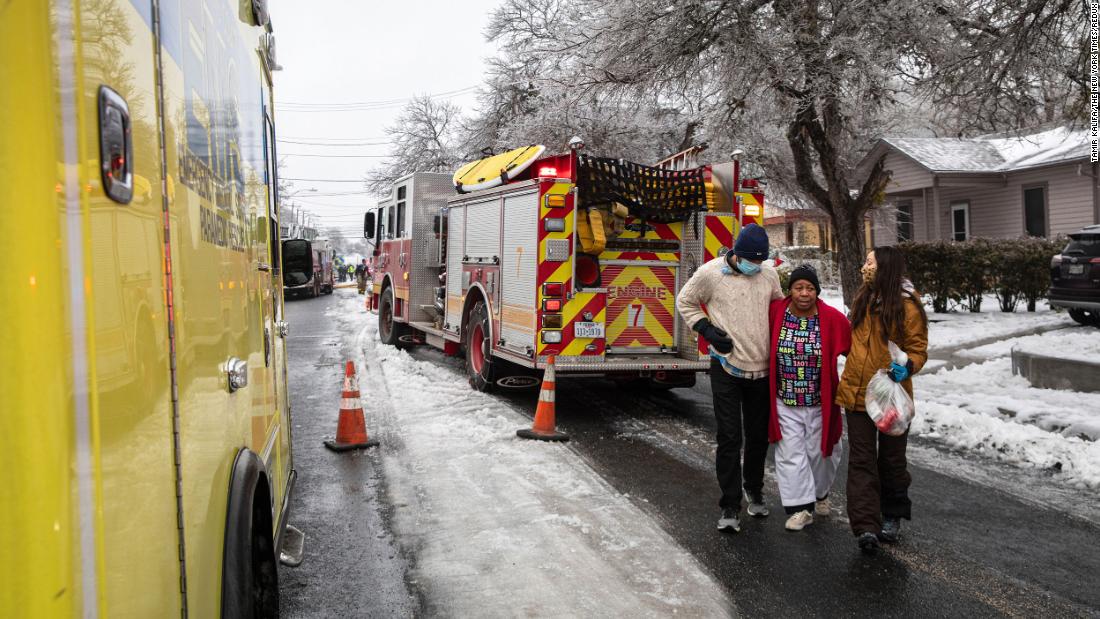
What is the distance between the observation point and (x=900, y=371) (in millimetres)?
4859

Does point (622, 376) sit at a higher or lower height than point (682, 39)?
lower

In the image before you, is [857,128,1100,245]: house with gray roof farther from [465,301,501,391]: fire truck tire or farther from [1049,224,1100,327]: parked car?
[465,301,501,391]: fire truck tire

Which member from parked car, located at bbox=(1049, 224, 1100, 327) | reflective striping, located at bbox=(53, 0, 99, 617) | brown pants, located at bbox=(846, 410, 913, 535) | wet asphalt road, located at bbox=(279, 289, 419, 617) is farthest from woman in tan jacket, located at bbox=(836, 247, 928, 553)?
parked car, located at bbox=(1049, 224, 1100, 327)

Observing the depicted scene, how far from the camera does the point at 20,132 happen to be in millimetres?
1333

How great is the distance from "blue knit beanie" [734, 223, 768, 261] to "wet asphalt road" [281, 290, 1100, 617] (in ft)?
5.48

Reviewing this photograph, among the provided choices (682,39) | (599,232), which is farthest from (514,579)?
(682,39)

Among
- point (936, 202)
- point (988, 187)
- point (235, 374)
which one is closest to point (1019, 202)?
point (988, 187)

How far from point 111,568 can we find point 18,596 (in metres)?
0.20

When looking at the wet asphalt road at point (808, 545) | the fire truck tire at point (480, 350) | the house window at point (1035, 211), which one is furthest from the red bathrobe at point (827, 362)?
the house window at point (1035, 211)

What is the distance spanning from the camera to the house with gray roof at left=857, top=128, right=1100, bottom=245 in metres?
24.6

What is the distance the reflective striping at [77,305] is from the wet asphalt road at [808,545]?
287 centimetres

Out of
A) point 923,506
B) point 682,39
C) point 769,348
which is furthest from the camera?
point 682,39

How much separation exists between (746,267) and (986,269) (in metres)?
13.5

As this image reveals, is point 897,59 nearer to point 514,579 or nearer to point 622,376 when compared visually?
point 622,376
